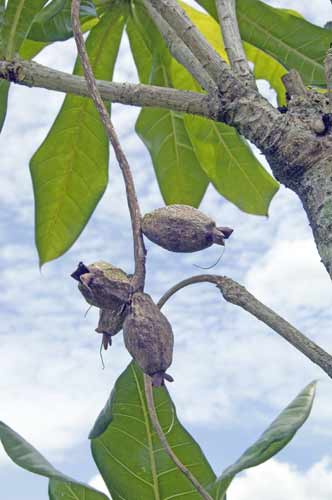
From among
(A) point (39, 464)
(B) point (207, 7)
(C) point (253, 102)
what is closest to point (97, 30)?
(B) point (207, 7)

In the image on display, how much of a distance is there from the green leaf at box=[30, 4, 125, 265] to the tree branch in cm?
80

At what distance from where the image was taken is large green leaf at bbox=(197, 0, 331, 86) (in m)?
2.14

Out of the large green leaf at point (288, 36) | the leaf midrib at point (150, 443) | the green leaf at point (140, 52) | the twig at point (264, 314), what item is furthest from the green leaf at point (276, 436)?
the green leaf at point (140, 52)

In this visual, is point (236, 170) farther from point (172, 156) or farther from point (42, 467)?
point (42, 467)

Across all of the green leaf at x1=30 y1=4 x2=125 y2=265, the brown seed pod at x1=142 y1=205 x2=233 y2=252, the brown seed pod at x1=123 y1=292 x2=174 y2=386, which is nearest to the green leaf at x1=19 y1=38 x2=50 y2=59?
the green leaf at x1=30 y1=4 x2=125 y2=265

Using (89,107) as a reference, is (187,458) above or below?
below

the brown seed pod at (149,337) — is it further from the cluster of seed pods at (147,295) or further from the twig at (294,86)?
the twig at (294,86)

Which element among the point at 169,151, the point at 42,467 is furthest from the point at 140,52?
the point at 42,467

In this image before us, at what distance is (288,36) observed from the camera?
7.04 ft

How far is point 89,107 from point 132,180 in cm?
132

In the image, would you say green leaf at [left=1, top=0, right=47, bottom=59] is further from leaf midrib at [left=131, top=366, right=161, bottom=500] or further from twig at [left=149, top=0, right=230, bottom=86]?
leaf midrib at [left=131, top=366, right=161, bottom=500]

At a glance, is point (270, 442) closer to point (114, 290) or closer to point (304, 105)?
point (114, 290)

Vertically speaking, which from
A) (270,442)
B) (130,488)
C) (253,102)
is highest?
(253,102)

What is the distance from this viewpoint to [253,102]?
152cm
